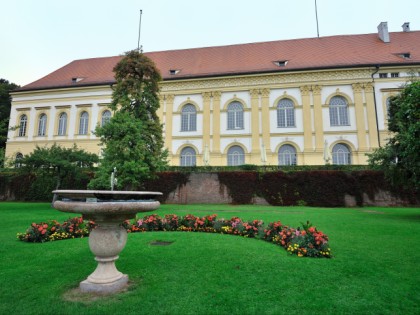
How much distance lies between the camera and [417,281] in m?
4.65

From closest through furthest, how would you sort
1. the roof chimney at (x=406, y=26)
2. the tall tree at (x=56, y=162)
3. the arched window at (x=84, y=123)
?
the tall tree at (x=56, y=162)
the arched window at (x=84, y=123)
the roof chimney at (x=406, y=26)

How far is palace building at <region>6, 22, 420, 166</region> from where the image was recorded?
28.8 metres

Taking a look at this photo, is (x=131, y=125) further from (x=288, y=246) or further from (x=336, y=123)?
(x=336, y=123)

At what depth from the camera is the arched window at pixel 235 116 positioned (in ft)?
102

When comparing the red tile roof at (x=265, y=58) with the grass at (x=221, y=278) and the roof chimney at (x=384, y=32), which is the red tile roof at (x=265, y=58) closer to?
the roof chimney at (x=384, y=32)

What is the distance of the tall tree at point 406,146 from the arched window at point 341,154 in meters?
13.8

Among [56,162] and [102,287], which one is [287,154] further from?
[102,287]

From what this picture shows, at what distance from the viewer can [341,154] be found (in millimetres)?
28828

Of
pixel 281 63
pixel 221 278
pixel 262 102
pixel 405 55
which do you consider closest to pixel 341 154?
pixel 262 102

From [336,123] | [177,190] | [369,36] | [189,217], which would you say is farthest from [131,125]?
[369,36]

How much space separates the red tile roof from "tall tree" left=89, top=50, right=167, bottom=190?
12.5 metres

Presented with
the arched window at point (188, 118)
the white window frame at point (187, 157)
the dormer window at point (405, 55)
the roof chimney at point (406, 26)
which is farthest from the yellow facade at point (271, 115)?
the roof chimney at point (406, 26)

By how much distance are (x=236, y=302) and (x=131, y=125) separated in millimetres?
15179

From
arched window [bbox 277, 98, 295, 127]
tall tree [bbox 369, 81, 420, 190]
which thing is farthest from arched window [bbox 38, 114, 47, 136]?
tall tree [bbox 369, 81, 420, 190]
